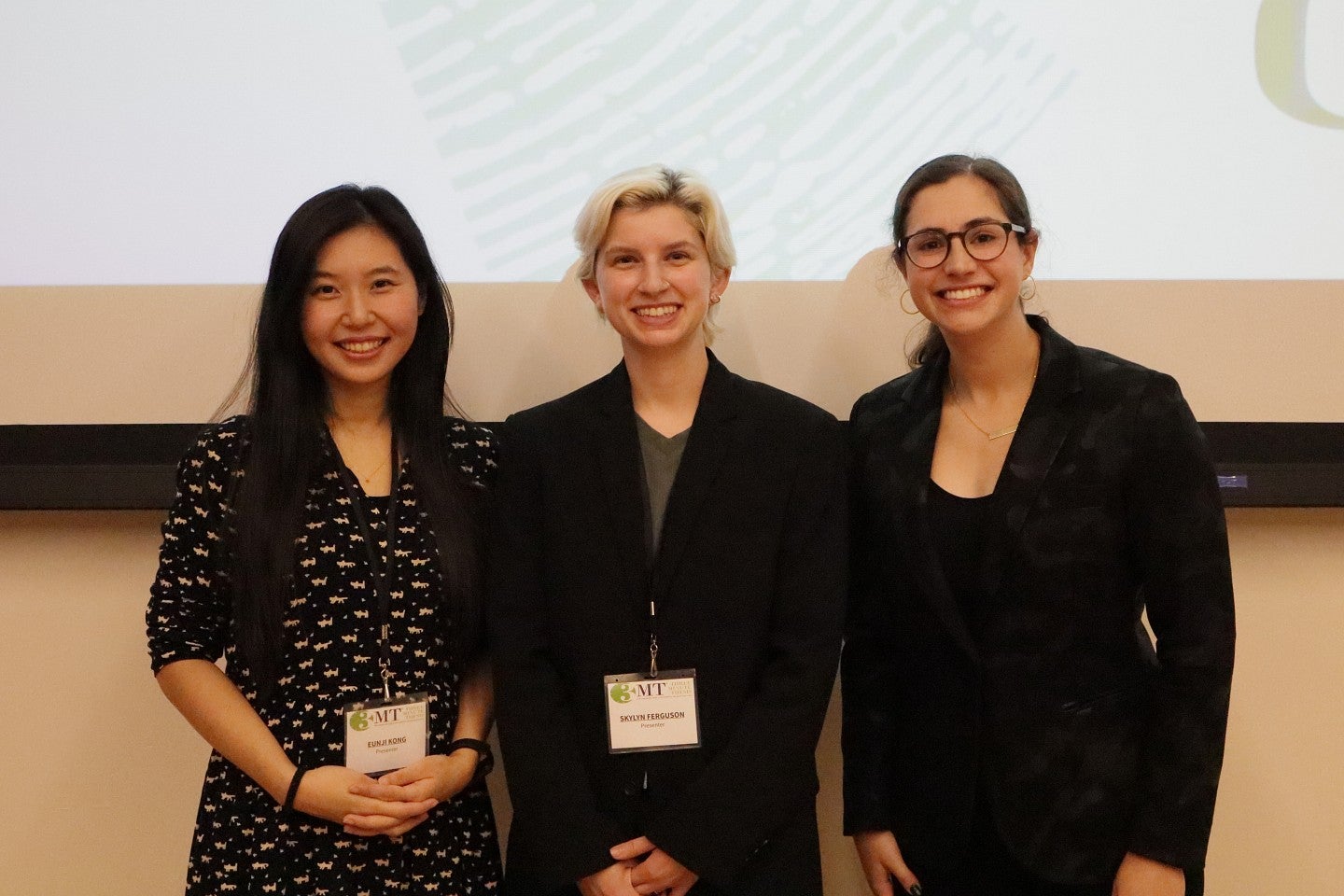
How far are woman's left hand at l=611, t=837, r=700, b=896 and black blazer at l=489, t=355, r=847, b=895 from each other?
0.02 metres

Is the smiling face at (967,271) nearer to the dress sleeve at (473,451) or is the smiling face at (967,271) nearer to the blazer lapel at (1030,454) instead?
the blazer lapel at (1030,454)

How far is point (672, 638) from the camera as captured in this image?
1.65m

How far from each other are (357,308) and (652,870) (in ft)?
3.25

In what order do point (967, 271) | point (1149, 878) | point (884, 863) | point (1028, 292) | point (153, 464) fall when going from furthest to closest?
1. point (153, 464)
2. point (1028, 292)
3. point (884, 863)
4. point (967, 271)
5. point (1149, 878)

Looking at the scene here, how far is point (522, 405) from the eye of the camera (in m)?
2.26

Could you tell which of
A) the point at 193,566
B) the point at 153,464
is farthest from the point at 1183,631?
the point at 153,464

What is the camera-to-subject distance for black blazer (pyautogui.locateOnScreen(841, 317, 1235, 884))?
1.56 m

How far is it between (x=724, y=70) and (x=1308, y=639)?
1.71 meters

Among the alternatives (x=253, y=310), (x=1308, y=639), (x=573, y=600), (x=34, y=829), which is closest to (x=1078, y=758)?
(x=573, y=600)

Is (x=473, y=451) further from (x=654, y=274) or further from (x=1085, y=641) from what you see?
(x=1085, y=641)

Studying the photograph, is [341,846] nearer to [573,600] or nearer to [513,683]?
[513,683]

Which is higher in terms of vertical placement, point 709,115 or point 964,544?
point 709,115

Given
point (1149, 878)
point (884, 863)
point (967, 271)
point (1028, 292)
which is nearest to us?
point (1149, 878)

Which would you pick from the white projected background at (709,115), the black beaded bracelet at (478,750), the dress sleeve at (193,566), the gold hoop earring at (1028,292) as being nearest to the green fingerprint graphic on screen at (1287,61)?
the white projected background at (709,115)
